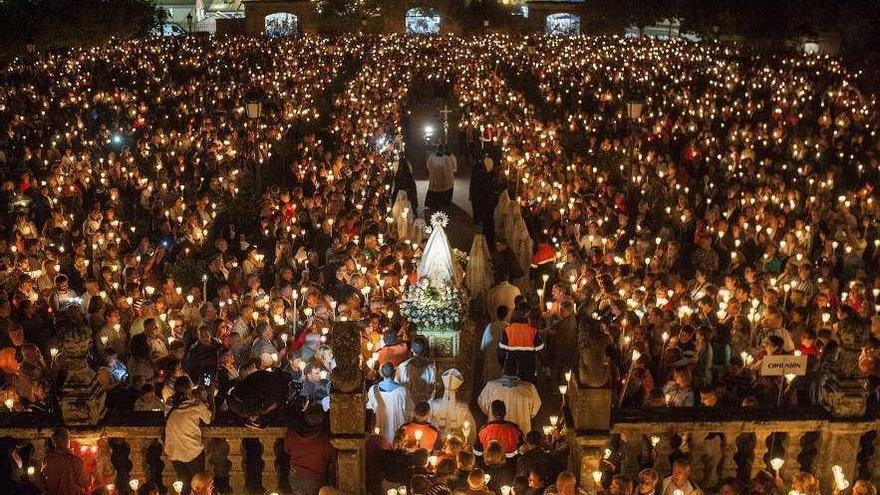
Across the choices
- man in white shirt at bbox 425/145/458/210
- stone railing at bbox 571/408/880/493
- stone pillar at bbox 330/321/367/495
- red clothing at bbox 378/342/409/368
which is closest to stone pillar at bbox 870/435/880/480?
stone railing at bbox 571/408/880/493

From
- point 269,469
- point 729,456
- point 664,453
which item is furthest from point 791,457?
point 269,469

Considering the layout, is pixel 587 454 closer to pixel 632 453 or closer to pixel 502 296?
pixel 632 453

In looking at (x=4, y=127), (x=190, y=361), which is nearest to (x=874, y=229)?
(x=190, y=361)

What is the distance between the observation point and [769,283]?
449 inches

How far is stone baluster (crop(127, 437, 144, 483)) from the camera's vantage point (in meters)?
7.11

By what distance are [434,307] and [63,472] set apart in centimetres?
487

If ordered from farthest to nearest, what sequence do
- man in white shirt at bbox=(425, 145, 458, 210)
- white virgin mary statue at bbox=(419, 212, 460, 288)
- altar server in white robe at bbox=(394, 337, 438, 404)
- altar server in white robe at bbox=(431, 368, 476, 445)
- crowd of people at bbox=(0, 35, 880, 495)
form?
1. man in white shirt at bbox=(425, 145, 458, 210)
2. white virgin mary statue at bbox=(419, 212, 460, 288)
3. altar server in white robe at bbox=(394, 337, 438, 404)
4. altar server in white robe at bbox=(431, 368, 476, 445)
5. crowd of people at bbox=(0, 35, 880, 495)

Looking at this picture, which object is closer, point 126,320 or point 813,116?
point 126,320

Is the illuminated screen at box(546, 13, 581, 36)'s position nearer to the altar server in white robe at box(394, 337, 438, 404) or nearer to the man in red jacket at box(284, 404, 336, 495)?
the altar server in white robe at box(394, 337, 438, 404)

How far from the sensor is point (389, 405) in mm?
8109

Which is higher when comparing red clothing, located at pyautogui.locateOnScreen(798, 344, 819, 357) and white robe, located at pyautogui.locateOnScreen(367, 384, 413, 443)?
red clothing, located at pyautogui.locateOnScreen(798, 344, 819, 357)

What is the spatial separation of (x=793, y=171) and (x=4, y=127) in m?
19.2

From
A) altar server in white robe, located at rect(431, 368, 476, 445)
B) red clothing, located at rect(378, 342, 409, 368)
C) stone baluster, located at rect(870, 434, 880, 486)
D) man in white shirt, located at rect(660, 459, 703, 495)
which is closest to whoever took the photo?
man in white shirt, located at rect(660, 459, 703, 495)

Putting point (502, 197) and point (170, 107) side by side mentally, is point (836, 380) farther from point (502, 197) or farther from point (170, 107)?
point (170, 107)
